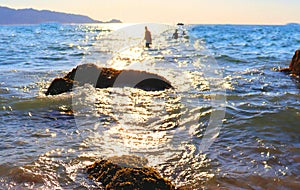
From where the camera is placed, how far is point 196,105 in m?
8.52

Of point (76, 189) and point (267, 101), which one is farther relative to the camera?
point (267, 101)

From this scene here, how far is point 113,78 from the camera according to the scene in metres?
10.5

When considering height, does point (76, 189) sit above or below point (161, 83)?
below

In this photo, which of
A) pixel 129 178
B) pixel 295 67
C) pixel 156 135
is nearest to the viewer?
pixel 129 178

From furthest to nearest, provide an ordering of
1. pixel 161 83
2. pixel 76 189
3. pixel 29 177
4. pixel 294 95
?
pixel 161 83, pixel 294 95, pixel 29 177, pixel 76 189

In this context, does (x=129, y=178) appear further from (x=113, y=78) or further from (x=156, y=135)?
(x=113, y=78)

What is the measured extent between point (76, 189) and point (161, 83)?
6567 mm

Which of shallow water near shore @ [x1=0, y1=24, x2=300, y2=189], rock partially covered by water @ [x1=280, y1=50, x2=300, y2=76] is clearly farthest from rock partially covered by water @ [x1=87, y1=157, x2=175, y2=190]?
rock partially covered by water @ [x1=280, y1=50, x2=300, y2=76]

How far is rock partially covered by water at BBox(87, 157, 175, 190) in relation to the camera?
12.9ft

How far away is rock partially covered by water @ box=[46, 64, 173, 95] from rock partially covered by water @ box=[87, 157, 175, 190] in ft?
19.4

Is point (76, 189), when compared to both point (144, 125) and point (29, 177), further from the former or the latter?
point (144, 125)

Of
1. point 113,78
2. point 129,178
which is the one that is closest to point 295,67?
point 113,78

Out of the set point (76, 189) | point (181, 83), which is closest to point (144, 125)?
point (76, 189)

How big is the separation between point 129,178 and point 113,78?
6.72m
